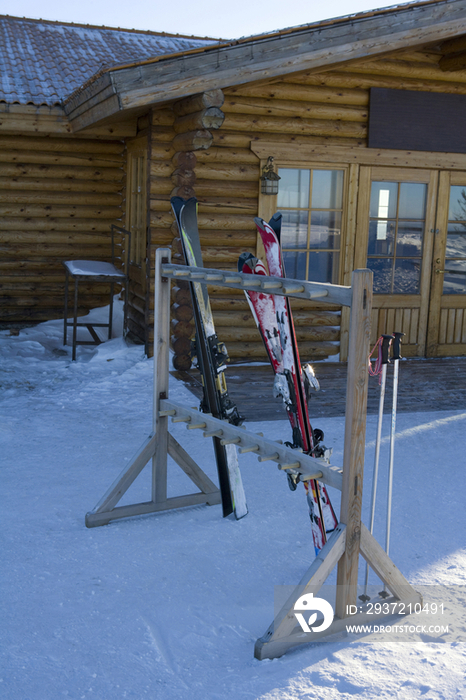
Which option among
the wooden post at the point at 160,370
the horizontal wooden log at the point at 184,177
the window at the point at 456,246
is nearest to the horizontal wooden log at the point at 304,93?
the horizontal wooden log at the point at 184,177

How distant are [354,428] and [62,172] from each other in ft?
22.4

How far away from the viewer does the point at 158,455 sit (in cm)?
334

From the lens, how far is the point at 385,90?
6.46 m

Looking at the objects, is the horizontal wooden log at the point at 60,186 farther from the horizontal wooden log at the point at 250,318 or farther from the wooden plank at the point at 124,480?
the wooden plank at the point at 124,480

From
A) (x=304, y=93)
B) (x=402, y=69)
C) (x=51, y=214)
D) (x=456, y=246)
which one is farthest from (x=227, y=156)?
(x=51, y=214)

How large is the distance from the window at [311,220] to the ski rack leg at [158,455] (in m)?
3.43

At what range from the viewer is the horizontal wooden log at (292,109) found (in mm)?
6165

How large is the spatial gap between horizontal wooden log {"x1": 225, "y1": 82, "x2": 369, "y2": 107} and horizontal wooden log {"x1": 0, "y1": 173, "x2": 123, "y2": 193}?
271 centimetres

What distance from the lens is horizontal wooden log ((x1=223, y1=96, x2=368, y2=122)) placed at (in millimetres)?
6165

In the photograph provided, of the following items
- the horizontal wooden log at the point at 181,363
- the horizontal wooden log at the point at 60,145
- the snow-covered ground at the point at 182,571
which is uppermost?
the horizontal wooden log at the point at 60,145

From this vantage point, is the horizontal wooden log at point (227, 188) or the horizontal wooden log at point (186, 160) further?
the horizontal wooden log at point (227, 188)

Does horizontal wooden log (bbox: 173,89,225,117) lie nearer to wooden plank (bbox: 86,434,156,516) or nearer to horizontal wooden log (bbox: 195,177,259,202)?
horizontal wooden log (bbox: 195,177,259,202)

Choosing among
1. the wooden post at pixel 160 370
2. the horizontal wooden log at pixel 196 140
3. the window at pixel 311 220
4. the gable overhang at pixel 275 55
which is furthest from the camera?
the window at pixel 311 220

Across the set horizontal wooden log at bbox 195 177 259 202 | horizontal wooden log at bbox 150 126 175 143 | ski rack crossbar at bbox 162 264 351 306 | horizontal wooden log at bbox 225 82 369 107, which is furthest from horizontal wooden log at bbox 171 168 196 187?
ski rack crossbar at bbox 162 264 351 306
